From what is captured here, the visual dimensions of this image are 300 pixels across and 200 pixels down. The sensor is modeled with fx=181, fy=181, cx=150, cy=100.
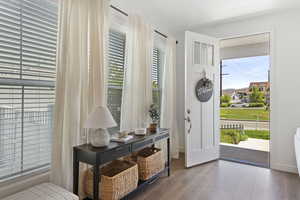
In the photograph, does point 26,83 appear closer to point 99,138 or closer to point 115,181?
point 99,138

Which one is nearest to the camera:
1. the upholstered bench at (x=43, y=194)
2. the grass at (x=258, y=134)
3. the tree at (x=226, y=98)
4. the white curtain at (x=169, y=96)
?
the upholstered bench at (x=43, y=194)

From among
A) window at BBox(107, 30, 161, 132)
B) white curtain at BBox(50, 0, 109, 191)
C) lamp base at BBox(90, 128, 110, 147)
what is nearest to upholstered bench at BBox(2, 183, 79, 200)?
white curtain at BBox(50, 0, 109, 191)

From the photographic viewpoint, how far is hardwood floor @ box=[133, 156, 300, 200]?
221 cm

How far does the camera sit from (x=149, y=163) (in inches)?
95.7

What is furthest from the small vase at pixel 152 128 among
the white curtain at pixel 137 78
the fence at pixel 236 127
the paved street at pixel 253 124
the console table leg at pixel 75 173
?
the paved street at pixel 253 124

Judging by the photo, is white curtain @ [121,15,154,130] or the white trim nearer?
the white trim

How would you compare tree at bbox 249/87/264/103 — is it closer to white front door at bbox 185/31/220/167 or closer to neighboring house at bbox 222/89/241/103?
neighboring house at bbox 222/89/241/103

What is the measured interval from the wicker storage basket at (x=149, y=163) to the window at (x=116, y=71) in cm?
57

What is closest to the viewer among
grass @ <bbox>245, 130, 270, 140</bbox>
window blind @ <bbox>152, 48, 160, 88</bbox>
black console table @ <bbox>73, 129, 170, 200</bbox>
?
black console table @ <bbox>73, 129, 170, 200</bbox>

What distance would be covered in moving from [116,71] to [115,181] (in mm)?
1464

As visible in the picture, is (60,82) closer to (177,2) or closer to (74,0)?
(74,0)

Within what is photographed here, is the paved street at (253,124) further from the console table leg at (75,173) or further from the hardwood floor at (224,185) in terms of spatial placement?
the console table leg at (75,173)

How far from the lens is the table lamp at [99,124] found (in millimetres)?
1721

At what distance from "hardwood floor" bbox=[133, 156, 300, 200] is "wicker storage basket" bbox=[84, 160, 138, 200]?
0.96ft
